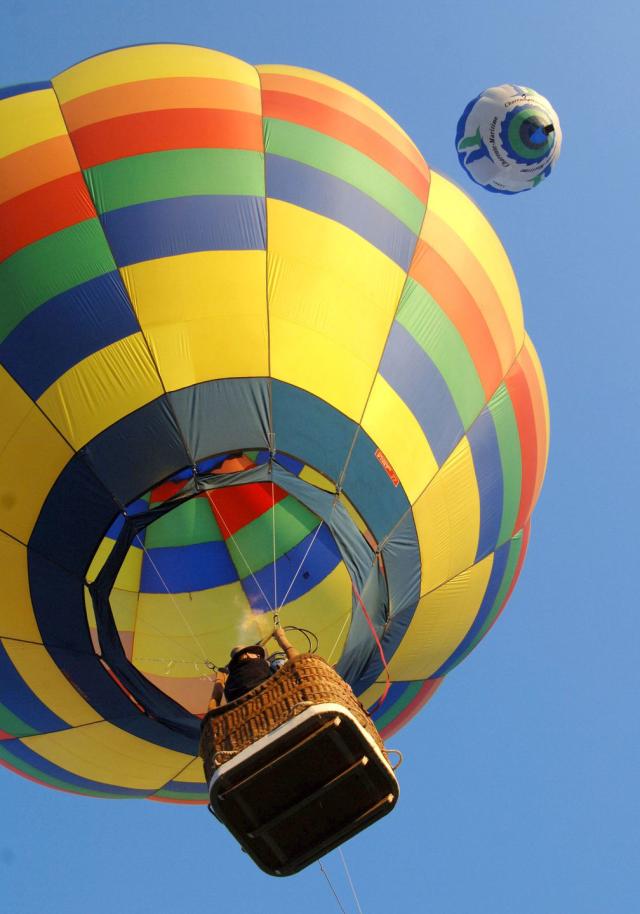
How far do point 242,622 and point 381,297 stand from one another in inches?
106

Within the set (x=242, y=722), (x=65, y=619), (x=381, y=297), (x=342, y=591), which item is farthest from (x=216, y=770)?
(x=342, y=591)

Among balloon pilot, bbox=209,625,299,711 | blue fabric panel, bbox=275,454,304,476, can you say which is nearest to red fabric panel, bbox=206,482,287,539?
blue fabric panel, bbox=275,454,304,476

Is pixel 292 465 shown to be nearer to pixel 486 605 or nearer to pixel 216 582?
pixel 486 605

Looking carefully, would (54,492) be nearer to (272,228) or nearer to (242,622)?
(272,228)

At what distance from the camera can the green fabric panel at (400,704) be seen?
22.3 feet

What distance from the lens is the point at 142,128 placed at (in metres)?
5.81

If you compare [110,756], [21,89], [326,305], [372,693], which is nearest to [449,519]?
[372,693]

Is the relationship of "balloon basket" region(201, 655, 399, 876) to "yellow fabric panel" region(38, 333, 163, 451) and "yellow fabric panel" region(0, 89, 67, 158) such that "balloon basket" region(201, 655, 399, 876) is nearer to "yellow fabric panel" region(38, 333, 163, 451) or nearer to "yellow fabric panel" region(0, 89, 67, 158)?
"yellow fabric panel" region(38, 333, 163, 451)

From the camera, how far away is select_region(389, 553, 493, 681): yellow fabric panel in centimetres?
609

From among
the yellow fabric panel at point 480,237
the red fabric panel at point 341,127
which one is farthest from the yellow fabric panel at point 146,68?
the yellow fabric panel at point 480,237

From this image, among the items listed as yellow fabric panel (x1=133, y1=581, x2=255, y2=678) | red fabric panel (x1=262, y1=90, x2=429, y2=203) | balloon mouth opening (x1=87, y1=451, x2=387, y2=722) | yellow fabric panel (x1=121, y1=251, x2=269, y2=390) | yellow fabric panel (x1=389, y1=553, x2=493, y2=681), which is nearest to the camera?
yellow fabric panel (x1=121, y1=251, x2=269, y2=390)

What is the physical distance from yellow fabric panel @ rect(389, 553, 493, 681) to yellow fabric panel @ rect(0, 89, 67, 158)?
3.18 metres

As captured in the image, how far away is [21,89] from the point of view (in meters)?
6.19

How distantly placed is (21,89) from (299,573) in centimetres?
348
